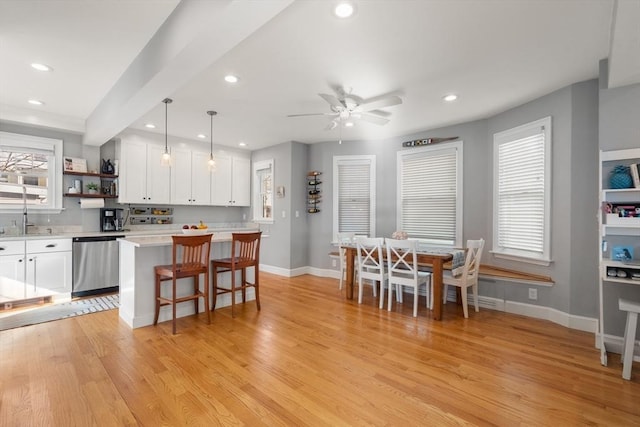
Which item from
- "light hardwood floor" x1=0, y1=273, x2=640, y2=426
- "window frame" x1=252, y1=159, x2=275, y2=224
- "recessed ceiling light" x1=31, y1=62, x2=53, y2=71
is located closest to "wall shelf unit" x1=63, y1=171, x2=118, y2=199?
"recessed ceiling light" x1=31, y1=62, x2=53, y2=71

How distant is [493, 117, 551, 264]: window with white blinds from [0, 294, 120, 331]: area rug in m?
5.54

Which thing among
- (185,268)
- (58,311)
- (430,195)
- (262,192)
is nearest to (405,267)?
(430,195)

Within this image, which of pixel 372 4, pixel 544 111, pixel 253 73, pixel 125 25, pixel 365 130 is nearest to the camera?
pixel 372 4

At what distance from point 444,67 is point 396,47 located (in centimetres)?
65

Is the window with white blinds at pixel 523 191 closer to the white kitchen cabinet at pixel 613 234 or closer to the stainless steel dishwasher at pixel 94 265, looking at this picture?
the white kitchen cabinet at pixel 613 234

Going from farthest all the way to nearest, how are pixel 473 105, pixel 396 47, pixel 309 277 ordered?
1. pixel 309 277
2. pixel 473 105
3. pixel 396 47

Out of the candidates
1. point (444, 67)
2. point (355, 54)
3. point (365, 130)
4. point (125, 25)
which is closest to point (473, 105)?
point (444, 67)

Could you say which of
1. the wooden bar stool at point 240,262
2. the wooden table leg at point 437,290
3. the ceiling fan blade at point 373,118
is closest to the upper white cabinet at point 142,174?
the wooden bar stool at point 240,262

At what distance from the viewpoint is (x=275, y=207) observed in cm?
619

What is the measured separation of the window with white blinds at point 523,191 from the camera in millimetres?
3531

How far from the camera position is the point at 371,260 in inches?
165

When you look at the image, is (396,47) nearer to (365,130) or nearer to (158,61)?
(158,61)

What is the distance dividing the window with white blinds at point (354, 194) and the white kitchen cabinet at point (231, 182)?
7.41ft

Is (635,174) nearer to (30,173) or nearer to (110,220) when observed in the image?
(110,220)
